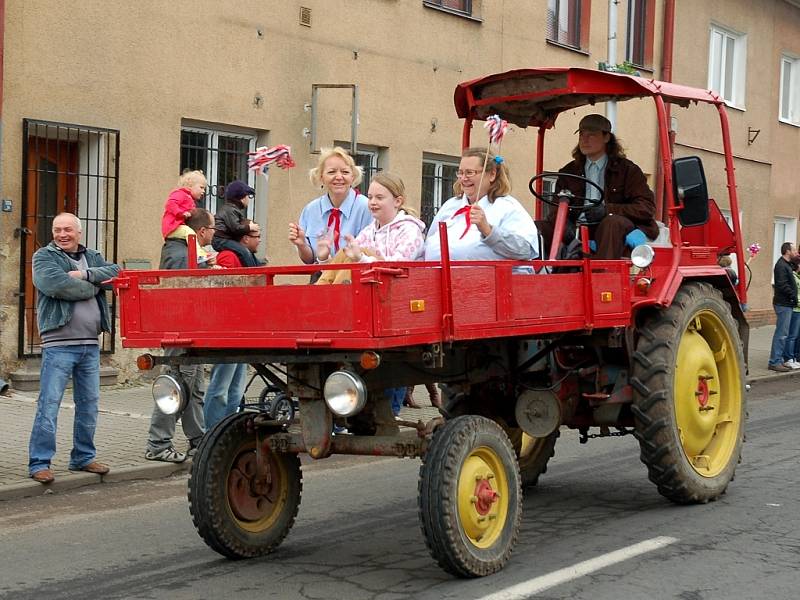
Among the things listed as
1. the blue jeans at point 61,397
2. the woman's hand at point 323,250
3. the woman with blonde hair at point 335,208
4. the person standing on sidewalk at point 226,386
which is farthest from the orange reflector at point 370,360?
the person standing on sidewalk at point 226,386

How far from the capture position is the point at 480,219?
651 centimetres

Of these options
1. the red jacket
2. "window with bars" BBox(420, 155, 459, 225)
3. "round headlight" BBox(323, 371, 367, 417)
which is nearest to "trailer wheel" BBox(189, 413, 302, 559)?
"round headlight" BBox(323, 371, 367, 417)

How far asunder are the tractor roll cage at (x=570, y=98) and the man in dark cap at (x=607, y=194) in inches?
6.2

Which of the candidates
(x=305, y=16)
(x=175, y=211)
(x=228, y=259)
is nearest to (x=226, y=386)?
(x=228, y=259)

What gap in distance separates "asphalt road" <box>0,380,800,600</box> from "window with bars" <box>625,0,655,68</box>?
47.2 ft

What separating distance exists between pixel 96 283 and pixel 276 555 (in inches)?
123

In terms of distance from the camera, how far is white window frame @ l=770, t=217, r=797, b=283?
27672 mm

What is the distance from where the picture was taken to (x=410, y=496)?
8.40 metres

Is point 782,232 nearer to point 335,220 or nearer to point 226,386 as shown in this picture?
point 226,386

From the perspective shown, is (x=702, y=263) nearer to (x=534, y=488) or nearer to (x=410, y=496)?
(x=534, y=488)

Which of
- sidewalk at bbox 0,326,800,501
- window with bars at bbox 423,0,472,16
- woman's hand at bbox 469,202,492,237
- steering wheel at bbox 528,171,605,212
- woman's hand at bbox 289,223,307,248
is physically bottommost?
sidewalk at bbox 0,326,800,501

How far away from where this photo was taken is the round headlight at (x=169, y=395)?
6.15 m

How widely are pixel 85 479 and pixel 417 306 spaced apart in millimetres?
4231

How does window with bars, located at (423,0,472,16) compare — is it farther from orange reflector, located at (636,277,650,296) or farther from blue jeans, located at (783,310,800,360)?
orange reflector, located at (636,277,650,296)
